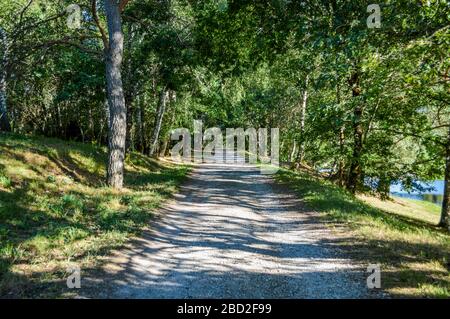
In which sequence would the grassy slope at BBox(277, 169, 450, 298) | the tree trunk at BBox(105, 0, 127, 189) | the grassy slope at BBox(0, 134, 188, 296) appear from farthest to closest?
the tree trunk at BBox(105, 0, 127, 189), the grassy slope at BBox(0, 134, 188, 296), the grassy slope at BBox(277, 169, 450, 298)

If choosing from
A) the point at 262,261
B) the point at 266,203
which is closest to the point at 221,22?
the point at 266,203

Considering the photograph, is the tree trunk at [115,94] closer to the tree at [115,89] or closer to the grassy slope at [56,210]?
the tree at [115,89]

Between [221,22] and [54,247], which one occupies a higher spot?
[221,22]

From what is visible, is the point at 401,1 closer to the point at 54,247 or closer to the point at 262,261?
the point at 262,261

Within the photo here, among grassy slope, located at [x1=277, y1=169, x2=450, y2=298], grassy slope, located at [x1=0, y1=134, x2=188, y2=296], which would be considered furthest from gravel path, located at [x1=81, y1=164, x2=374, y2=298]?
grassy slope, located at [x1=0, y1=134, x2=188, y2=296]

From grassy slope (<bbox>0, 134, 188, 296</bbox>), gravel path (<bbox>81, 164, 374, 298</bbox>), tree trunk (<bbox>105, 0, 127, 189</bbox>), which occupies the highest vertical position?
tree trunk (<bbox>105, 0, 127, 189</bbox>)

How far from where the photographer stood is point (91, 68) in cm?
1955

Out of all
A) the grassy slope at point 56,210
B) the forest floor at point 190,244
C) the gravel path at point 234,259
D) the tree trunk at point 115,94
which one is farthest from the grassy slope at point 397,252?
the tree trunk at point 115,94

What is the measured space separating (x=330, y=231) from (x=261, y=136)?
4130 cm

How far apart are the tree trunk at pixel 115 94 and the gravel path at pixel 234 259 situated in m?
2.92

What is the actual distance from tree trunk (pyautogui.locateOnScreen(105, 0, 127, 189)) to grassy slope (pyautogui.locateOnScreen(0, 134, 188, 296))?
0.82 meters

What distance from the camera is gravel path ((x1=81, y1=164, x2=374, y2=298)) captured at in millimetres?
6195

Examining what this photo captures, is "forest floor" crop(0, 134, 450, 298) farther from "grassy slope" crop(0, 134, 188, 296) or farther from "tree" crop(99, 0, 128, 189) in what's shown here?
"tree" crop(99, 0, 128, 189)

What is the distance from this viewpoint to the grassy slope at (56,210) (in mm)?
6730
